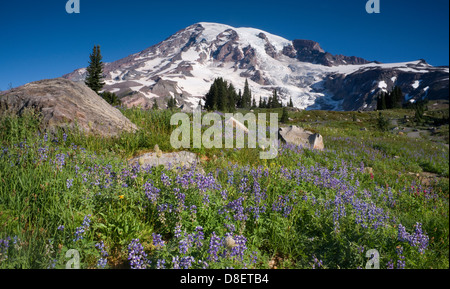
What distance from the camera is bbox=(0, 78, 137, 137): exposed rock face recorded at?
744cm

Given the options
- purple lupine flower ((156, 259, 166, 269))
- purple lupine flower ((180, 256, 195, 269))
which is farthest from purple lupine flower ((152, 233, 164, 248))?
purple lupine flower ((180, 256, 195, 269))

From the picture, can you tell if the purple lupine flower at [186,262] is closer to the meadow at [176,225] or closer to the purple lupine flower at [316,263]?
the meadow at [176,225]

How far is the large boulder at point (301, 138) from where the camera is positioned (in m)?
12.9

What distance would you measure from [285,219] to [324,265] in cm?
91

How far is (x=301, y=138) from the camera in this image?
1390 centimetres

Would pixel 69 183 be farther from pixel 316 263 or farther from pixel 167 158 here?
pixel 316 263

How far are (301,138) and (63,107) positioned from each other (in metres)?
11.8

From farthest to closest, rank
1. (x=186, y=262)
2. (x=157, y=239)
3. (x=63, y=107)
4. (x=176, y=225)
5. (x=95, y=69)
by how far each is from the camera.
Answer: (x=95, y=69) < (x=63, y=107) < (x=176, y=225) < (x=157, y=239) < (x=186, y=262)

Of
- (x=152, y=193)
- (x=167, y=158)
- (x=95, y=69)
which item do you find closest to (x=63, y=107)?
(x=167, y=158)

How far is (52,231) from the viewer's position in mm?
3299

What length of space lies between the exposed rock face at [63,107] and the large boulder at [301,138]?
8.94 metres

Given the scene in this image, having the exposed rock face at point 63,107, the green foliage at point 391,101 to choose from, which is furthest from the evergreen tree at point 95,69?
the green foliage at point 391,101
